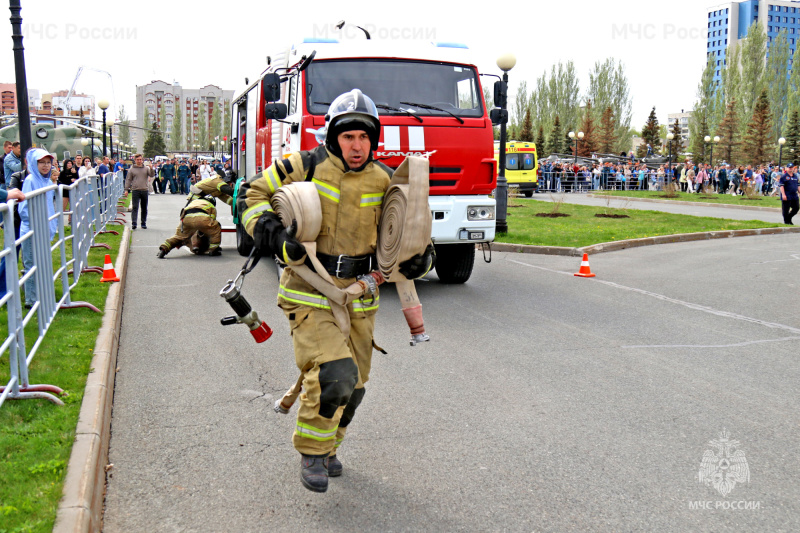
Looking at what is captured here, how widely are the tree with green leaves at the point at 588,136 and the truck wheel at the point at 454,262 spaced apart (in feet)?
255

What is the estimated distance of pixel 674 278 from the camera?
1180 cm

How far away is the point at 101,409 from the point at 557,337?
4362mm

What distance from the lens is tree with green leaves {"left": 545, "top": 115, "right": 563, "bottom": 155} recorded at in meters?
85.7

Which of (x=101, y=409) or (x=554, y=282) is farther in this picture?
(x=554, y=282)

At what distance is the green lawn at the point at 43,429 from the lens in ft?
11.2

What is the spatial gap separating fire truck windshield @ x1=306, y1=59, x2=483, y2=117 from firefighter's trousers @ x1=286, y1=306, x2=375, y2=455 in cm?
578

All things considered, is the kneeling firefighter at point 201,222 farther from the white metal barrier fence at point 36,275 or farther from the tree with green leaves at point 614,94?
the tree with green leaves at point 614,94

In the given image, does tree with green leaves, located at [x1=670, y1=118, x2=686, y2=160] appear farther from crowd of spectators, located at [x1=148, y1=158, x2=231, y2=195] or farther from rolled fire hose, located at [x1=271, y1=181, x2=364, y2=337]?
rolled fire hose, located at [x1=271, y1=181, x2=364, y2=337]

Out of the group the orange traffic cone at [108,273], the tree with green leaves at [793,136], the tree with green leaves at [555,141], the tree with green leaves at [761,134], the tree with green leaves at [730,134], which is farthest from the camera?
the tree with green leaves at [555,141]

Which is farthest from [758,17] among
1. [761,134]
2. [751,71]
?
[761,134]

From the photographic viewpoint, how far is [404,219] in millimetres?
3947

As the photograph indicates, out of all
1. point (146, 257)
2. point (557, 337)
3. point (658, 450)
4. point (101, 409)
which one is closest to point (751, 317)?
point (557, 337)

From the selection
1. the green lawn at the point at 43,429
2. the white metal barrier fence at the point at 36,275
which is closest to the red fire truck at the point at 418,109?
the white metal barrier fence at the point at 36,275

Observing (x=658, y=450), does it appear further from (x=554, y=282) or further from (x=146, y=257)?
(x=146, y=257)
